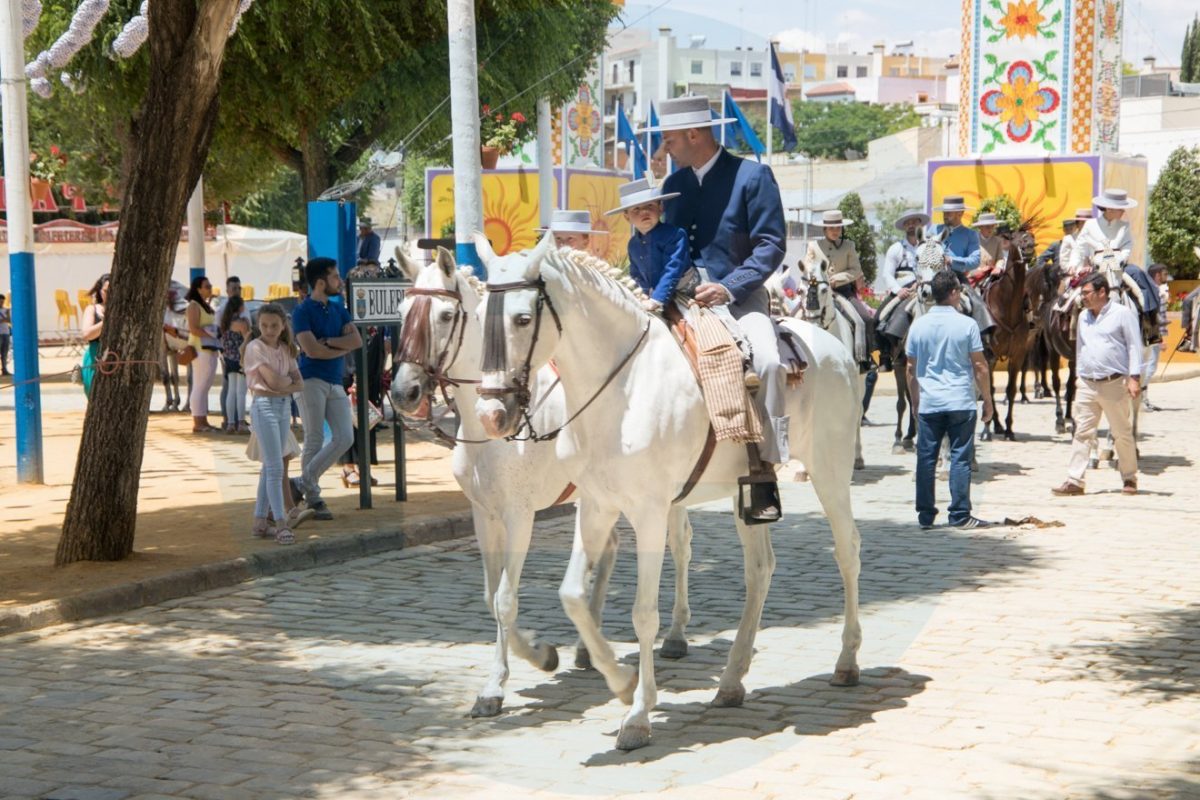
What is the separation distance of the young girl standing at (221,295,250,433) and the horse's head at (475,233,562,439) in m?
13.1

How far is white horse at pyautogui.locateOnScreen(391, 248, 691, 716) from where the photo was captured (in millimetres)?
7363

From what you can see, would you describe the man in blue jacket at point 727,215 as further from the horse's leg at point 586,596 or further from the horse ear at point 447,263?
the horse ear at point 447,263

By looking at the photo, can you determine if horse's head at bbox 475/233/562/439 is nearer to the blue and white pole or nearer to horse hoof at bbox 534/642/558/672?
horse hoof at bbox 534/642/558/672

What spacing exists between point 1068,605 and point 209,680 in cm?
538

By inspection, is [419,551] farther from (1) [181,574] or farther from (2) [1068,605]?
(2) [1068,605]

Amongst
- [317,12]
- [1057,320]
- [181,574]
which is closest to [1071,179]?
[1057,320]

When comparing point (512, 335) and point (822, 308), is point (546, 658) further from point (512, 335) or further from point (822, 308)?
point (822, 308)

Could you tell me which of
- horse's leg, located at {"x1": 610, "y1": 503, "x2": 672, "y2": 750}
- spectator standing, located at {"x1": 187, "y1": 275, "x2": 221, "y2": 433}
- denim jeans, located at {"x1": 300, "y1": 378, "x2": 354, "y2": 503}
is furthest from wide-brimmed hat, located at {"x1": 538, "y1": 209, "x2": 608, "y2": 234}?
spectator standing, located at {"x1": 187, "y1": 275, "x2": 221, "y2": 433}

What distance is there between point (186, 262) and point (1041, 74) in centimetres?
2480

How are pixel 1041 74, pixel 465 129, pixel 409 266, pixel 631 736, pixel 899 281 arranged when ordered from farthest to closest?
1. pixel 1041 74
2. pixel 899 281
3. pixel 465 129
4. pixel 409 266
5. pixel 631 736

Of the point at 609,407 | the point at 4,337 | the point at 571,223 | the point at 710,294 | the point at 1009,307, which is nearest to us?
the point at 609,407

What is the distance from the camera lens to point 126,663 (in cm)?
816

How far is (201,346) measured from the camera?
21469 millimetres

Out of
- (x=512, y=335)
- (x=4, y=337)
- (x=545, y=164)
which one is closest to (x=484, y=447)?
(x=512, y=335)
